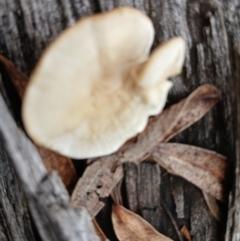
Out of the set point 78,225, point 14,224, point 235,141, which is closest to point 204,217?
point 235,141

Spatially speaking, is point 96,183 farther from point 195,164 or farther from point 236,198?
point 236,198

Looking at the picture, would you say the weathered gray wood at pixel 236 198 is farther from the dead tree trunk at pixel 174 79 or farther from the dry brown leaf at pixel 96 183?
the dry brown leaf at pixel 96 183

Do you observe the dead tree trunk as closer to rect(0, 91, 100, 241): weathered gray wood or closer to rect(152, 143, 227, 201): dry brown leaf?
rect(152, 143, 227, 201): dry brown leaf

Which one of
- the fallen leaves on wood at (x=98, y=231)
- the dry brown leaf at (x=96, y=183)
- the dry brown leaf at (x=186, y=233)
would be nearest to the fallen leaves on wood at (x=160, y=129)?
the dry brown leaf at (x=96, y=183)

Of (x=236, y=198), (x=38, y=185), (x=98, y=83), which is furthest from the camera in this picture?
(x=236, y=198)

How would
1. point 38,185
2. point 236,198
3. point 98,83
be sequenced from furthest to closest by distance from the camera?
1. point 236,198
2. point 38,185
3. point 98,83

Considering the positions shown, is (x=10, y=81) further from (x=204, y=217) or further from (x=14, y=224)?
(x=204, y=217)

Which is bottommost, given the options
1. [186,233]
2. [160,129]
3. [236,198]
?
[186,233]

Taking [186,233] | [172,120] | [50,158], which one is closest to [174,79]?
[172,120]
